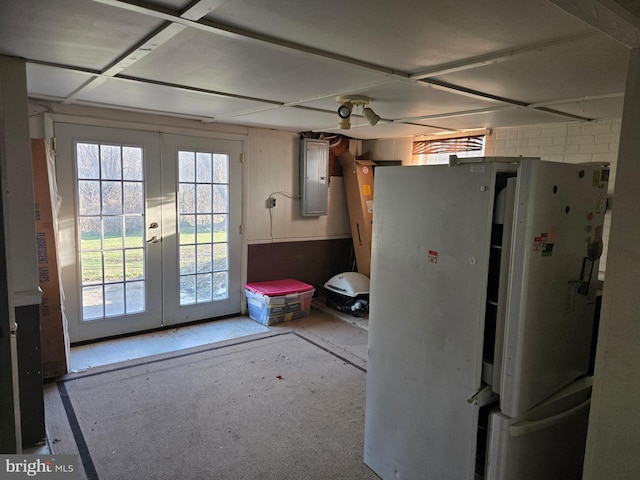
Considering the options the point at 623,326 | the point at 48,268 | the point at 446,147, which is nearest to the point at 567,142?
the point at 446,147

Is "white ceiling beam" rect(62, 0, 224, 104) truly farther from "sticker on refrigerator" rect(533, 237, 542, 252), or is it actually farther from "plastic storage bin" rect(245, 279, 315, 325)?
"plastic storage bin" rect(245, 279, 315, 325)

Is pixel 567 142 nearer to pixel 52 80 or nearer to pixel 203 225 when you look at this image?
pixel 203 225

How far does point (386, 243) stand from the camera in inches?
87.7

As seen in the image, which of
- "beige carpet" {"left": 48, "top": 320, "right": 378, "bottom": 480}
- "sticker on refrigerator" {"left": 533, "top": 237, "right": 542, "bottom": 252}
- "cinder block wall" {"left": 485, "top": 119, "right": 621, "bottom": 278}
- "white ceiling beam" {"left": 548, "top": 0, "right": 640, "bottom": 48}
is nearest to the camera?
"white ceiling beam" {"left": 548, "top": 0, "right": 640, "bottom": 48}

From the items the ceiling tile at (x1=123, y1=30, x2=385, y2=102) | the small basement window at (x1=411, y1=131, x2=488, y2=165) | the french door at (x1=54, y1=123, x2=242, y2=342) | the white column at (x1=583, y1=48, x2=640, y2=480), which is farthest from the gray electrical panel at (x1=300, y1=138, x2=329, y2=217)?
the white column at (x1=583, y1=48, x2=640, y2=480)

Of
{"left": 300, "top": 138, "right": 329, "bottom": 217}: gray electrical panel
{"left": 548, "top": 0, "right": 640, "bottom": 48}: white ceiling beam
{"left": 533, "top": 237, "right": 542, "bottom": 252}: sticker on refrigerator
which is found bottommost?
{"left": 533, "top": 237, "right": 542, "bottom": 252}: sticker on refrigerator

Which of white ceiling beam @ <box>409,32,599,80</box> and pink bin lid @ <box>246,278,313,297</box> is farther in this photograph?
pink bin lid @ <box>246,278,313,297</box>

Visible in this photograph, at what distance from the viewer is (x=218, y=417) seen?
2.87m

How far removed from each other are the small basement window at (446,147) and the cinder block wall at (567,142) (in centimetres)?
16

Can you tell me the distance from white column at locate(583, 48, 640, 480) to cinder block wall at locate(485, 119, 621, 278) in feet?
8.62

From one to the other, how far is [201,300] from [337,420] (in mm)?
2383

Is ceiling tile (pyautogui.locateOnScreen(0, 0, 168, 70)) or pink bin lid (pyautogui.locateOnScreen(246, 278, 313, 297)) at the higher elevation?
ceiling tile (pyautogui.locateOnScreen(0, 0, 168, 70))

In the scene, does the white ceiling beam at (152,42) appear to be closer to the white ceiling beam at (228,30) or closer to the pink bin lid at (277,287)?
the white ceiling beam at (228,30)

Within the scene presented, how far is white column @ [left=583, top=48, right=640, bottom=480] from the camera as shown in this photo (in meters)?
1.27
